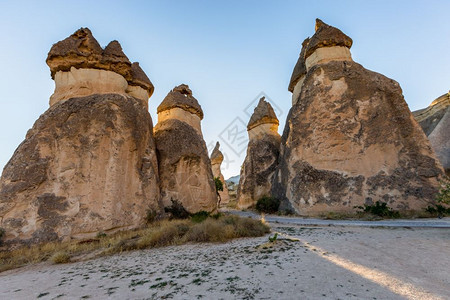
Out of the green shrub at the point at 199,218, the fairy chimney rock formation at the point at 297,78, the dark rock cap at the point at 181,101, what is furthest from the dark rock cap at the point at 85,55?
the fairy chimney rock formation at the point at 297,78

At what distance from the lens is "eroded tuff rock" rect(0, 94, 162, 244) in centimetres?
606

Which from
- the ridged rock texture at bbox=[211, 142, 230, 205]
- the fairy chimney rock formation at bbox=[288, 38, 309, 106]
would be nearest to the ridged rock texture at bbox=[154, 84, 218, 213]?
the fairy chimney rock formation at bbox=[288, 38, 309, 106]

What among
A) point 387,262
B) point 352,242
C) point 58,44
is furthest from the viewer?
point 58,44

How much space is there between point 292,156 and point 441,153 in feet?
39.0

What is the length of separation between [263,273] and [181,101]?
10.3m

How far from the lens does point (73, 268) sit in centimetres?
396

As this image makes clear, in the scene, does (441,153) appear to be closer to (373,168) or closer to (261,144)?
(373,168)

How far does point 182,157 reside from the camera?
10.3m

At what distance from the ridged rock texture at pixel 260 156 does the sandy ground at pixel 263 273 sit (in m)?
11.5

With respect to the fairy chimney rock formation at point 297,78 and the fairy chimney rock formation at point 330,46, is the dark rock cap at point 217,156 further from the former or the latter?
the fairy chimney rock formation at point 330,46

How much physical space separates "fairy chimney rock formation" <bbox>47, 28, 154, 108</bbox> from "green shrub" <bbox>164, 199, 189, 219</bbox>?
5.19 meters

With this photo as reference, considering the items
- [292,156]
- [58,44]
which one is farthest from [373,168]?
[58,44]

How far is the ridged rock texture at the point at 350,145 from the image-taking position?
8703mm

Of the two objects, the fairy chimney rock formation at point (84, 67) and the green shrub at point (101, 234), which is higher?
the fairy chimney rock formation at point (84, 67)
